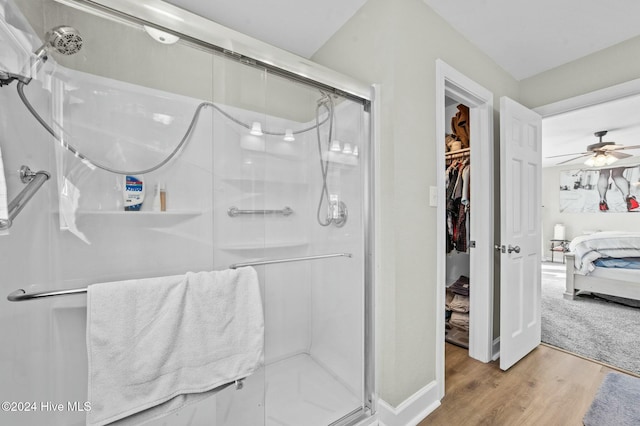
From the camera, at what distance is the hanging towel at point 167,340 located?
0.98 metres

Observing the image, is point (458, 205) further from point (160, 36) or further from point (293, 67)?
point (160, 36)

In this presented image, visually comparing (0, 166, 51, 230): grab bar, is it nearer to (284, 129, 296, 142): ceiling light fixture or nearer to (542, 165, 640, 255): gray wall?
(284, 129, 296, 142): ceiling light fixture

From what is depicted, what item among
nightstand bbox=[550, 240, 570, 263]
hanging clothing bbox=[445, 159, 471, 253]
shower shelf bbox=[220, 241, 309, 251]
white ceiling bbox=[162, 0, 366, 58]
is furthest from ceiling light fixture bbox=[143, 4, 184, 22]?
nightstand bbox=[550, 240, 570, 263]

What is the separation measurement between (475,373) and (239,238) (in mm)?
2038

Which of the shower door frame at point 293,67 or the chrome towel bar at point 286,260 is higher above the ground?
the shower door frame at point 293,67

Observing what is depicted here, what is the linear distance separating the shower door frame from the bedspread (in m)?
4.04

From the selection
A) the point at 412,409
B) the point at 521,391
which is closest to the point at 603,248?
the point at 521,391

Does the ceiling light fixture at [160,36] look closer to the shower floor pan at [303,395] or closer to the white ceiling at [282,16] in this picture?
the white ceiling at [282,16]

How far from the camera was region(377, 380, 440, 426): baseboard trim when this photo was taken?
4.95ft

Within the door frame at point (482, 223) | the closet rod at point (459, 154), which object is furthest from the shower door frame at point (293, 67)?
the closet rod at point (459, 154)

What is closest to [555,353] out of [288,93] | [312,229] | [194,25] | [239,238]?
[312,229]

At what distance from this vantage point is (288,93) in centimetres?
146

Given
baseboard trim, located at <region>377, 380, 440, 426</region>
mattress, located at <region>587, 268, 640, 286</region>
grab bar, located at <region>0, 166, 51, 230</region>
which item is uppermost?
grab bar, located at <region>0, 166, 51, 230</region>

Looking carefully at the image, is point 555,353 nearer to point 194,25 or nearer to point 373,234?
point 373,234
